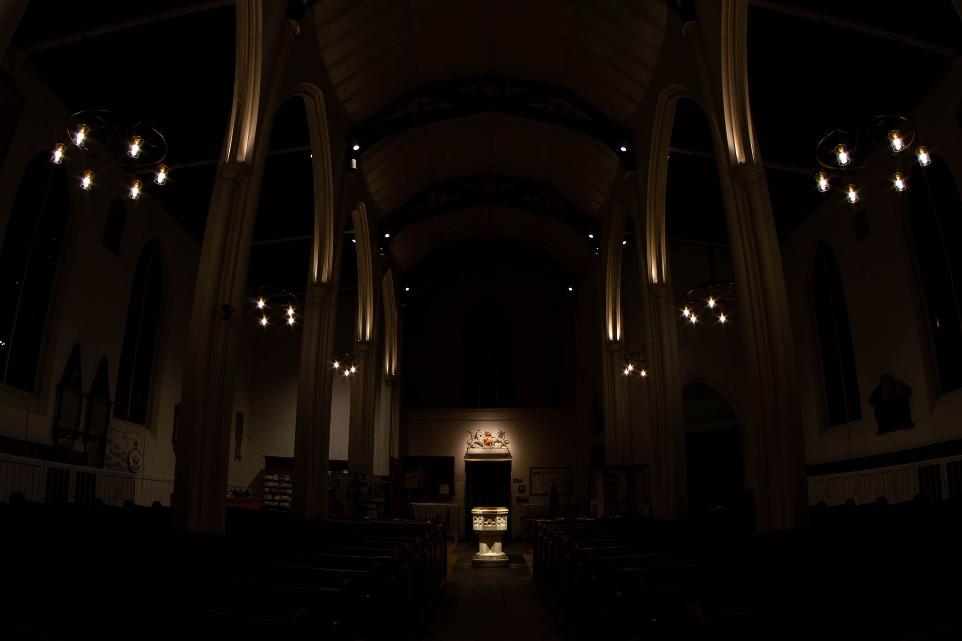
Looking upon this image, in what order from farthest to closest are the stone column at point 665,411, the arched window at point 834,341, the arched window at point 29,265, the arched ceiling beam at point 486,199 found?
the arched ceiling beam at point 486,199
the arched window at point 834,341
the stone column at point 665,411
the arched window at point 29,265

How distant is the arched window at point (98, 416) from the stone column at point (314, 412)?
375 cm

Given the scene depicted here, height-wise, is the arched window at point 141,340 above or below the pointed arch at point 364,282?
below

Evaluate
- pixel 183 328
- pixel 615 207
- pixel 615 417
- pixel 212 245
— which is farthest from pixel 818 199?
pixel 183 328

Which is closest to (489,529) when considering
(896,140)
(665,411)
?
(665,411)

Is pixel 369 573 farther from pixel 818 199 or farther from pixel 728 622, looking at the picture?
pixel 818 199

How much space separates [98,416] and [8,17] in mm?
9831

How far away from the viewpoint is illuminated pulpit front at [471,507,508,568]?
508 inches

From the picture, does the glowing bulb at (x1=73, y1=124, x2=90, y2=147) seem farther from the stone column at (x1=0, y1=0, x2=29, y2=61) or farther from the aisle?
the aisle

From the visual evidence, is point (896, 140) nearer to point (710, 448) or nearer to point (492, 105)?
point (492, 105)

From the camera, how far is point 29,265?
10375 millimetres

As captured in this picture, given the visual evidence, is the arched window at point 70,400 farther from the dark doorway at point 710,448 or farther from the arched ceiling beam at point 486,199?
the dark doorway at point 710,448

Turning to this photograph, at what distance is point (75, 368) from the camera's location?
11320mm

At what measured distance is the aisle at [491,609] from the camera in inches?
267

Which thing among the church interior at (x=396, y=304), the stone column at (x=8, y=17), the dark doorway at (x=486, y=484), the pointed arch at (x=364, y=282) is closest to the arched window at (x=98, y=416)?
the church interior at (x=396, y=304)
